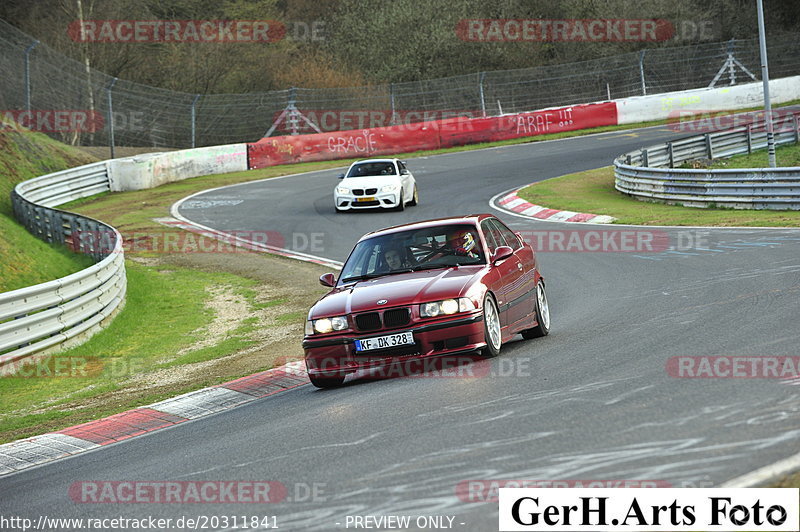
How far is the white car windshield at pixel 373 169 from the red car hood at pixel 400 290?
17.2 meters

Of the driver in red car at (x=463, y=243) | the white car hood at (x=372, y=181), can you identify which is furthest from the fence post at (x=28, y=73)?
the driver in red car at (x=463, y=243)

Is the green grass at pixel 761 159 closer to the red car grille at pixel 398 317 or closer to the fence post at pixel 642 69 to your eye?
the fence post at pixel 642 69

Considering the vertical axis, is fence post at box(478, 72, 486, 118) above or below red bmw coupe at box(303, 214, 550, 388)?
above

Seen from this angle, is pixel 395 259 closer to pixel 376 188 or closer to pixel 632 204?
pixel 376 188

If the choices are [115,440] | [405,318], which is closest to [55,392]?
[115,440]

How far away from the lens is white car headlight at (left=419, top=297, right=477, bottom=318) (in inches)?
370

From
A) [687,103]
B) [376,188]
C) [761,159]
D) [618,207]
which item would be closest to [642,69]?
[687,103]

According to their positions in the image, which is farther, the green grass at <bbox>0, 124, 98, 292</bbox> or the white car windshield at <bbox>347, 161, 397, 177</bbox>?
the white car windshield at <bbox>347, 161, 397, 177</bbox>

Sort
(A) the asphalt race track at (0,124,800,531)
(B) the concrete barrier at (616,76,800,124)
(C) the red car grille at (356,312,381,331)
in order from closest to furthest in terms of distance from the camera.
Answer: (A) the asphalt race track at (0,124,800,531), (C) the red car grille at (356,312,381,331), (B) the concrete barrier at (616,76,800,124)

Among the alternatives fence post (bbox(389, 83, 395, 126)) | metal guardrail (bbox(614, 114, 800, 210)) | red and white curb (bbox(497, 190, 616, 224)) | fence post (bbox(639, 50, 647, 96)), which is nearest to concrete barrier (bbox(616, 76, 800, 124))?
fence post (bbox(639, 50, 647, 96))

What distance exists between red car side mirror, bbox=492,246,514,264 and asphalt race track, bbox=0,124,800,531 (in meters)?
0.96

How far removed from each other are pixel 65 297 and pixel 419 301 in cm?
670

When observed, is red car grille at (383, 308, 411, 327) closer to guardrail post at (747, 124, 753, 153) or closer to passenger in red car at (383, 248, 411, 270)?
passenger in red car at (383, 248, 411, 270)

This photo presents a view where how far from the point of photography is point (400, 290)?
9.66 metres
